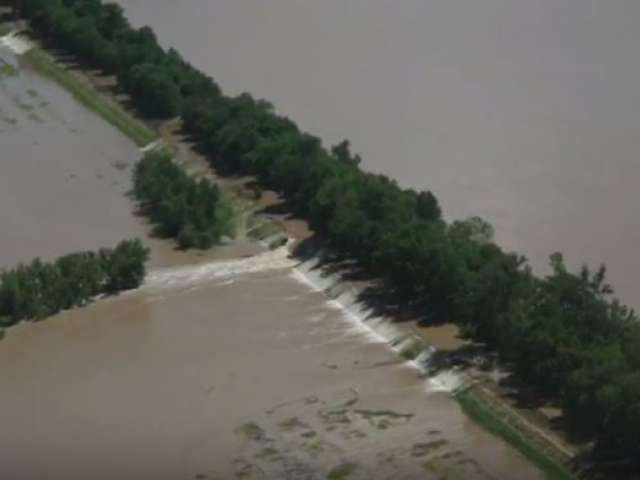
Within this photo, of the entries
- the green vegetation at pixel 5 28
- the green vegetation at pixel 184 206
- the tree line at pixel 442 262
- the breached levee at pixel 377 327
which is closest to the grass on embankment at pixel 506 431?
the breached levee at pixel 377 327

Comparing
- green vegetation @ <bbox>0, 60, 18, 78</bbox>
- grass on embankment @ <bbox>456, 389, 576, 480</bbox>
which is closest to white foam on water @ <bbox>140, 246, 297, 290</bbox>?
grass on embankment @ <bbox>456, 389, 576, 480</bbox>

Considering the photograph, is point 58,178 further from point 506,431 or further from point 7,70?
point 506,431

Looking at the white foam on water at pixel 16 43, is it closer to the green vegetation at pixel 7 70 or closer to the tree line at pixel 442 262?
the green vegetation at pixel 7 70

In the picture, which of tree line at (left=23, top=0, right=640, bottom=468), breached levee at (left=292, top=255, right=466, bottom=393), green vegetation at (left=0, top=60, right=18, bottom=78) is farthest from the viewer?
green vegetation at (left=0, top=60, right=18, bottom=78)

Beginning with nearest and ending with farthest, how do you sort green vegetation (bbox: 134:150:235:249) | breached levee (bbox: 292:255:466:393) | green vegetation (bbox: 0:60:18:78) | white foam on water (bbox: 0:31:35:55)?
breached levee (bbox: 292:255:466:393) < green vegetation (bbox: 134:150:235:249) < green vegetation (bbox: 0:60:18:78) < white foam on water (bbox: 0:31:35:55)

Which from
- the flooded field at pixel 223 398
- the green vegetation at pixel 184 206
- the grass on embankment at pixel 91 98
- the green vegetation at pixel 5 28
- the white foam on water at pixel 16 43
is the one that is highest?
the green vegetation at pixel 5 28

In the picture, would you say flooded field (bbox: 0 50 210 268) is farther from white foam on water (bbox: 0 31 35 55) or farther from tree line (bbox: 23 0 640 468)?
white foam on water (bbox: 0 31 35 55)
